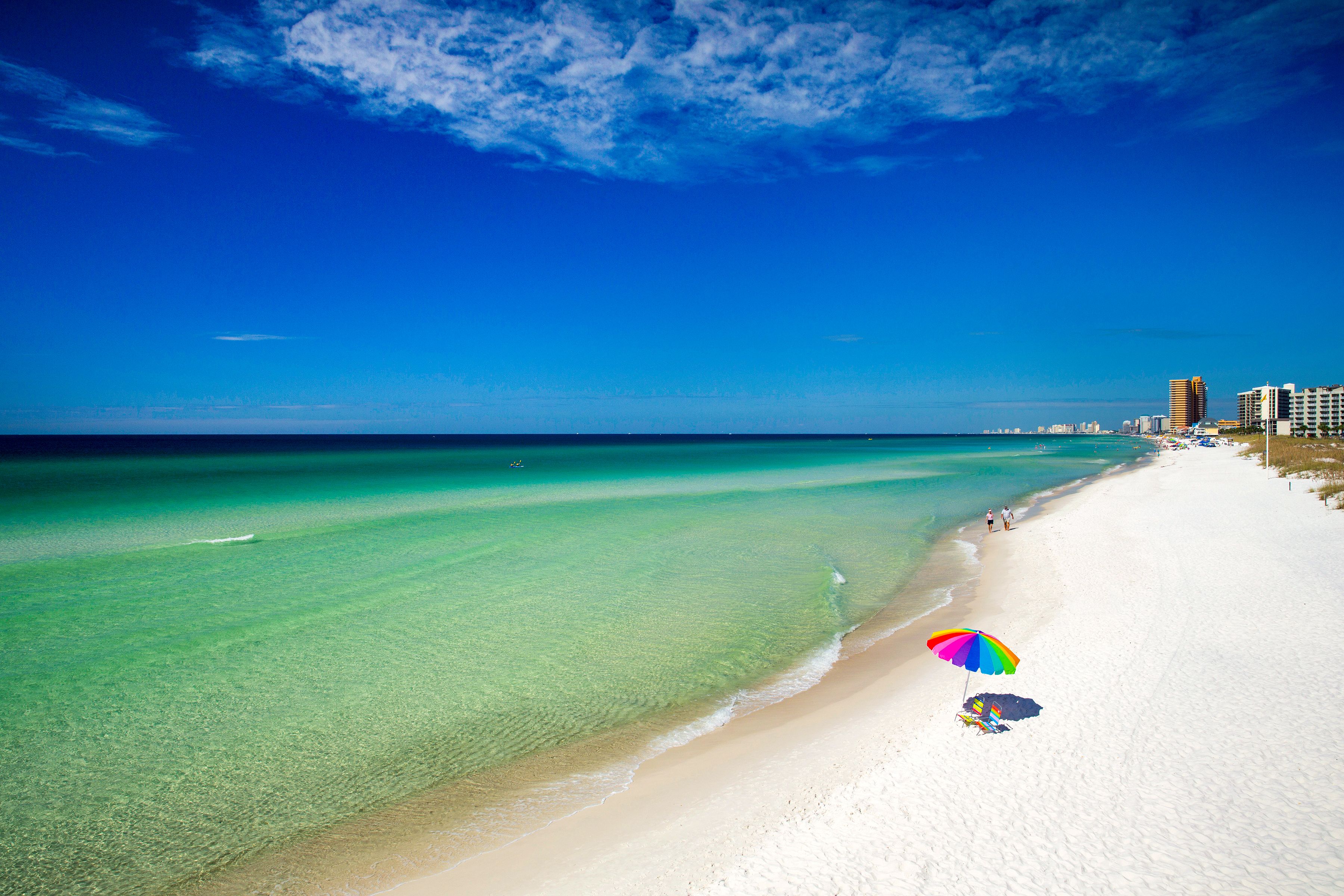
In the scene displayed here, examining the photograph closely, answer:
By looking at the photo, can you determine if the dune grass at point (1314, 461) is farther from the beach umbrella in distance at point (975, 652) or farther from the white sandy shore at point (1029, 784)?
the beach umbrella in distance at point (975, 652)

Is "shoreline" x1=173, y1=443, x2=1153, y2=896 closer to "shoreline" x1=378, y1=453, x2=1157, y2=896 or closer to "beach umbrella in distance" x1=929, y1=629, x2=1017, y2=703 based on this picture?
"shoreline" x1=378, y1=453, x2=1157, y2=896

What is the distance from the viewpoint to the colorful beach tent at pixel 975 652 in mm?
7043

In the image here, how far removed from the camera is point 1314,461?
112 feet

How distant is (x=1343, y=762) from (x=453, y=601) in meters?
15.2

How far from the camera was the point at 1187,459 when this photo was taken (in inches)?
2347

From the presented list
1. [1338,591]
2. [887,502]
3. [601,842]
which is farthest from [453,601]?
[887,502]

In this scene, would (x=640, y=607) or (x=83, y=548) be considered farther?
(x=83, y=548)

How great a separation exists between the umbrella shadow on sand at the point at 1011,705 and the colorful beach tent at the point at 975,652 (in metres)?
0.72

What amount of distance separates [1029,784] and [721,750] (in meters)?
3.47

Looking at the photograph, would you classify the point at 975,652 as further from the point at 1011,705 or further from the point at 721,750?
the point at 721,750

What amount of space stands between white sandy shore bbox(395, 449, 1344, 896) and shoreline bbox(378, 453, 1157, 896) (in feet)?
0.11

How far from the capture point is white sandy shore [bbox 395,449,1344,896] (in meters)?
5.02

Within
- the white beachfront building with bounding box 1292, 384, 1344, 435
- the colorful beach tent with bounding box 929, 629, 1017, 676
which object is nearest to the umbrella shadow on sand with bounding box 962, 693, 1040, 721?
the colorful beach tent with bounding box 929, 629, 1017, 676

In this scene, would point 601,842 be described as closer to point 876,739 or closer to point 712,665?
point 876,739
